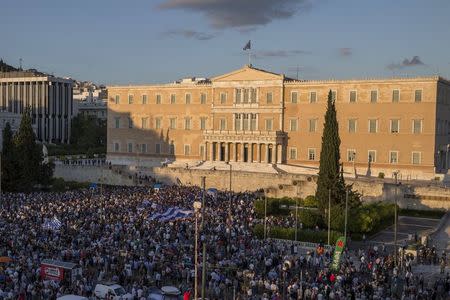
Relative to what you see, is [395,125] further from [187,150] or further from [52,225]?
[52,225]

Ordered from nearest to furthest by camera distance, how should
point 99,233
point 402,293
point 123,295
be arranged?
point 123,295 < point 402,293 < point 99,233

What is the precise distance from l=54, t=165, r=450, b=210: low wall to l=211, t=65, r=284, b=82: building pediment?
49.8 feet

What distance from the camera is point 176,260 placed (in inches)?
1053

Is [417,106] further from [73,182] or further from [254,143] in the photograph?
[73,182]

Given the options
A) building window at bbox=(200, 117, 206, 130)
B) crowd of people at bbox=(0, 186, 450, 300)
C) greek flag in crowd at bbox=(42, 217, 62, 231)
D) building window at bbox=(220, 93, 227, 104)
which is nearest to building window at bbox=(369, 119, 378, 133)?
building window at bbox=(220, 93, 227, 104)

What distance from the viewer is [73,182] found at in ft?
212

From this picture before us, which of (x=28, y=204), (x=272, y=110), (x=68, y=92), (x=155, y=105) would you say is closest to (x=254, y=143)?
(x=272, y=110)

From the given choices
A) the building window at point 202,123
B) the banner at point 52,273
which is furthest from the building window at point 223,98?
the banner at point 52,273

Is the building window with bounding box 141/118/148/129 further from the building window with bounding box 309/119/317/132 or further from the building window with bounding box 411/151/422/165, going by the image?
the building window with bounding box 411/151/422/165

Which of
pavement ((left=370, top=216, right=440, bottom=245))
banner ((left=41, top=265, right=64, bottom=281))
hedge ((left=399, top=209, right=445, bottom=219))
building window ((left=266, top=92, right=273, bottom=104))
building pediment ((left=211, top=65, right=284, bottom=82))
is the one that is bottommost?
pavement ((left=370, top=216, right=440, bottom=245))

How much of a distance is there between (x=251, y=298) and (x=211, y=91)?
5132 cm

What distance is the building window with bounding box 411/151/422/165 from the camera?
5972 centimetres

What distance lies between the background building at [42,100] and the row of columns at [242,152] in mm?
74603

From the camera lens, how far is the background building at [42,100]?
136 metres
